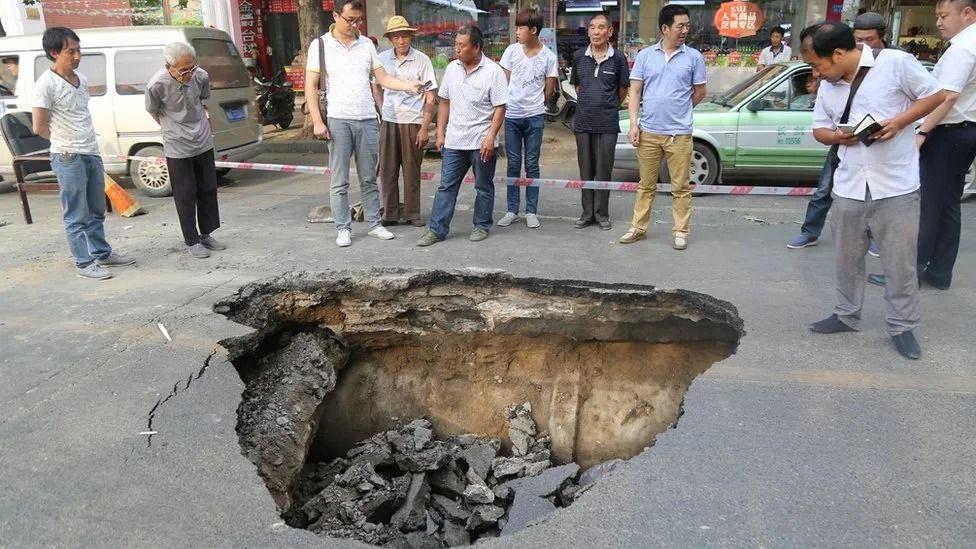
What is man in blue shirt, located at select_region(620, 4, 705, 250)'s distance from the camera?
540cm

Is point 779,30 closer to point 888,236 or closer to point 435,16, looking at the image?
point 435,16

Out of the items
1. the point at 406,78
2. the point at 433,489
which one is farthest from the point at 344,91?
the point at 433,489

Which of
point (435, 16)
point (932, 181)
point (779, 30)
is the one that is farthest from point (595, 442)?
point (435, 16)

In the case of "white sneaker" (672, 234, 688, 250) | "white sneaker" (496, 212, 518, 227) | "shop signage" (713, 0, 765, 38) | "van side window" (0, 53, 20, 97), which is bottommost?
"white sneaker" (672, 234, 688, 250)

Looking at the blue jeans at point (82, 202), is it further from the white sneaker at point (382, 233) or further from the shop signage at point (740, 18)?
the shop signage at point (740, 18)

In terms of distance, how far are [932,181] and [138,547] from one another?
503 centimetres

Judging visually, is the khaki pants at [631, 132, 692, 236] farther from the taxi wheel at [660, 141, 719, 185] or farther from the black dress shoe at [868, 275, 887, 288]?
the taxi wheel at [660, 141, 719, 185]

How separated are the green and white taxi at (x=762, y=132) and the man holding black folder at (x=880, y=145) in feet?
14.8

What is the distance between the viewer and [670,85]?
5.40m

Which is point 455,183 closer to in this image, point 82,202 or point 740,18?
point 82,202

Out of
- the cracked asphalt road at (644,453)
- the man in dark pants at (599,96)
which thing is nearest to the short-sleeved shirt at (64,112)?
the cracked asphalt road at (644,453)

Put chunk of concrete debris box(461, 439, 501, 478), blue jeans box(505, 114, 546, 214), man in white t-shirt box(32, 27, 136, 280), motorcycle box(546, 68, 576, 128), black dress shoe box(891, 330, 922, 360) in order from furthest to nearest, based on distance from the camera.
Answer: motorcycle box(546, 68, 576, 128) → blue jeans box(505, 114, 546, 214) → man in white t-shirt box(32, 27, 136, 280) → chunk of concrete debris box(461, 439, 501, 478) → black dress shoe box(891, 330, 922, 360)

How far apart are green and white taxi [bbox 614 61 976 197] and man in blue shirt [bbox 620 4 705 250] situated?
8.64 ft

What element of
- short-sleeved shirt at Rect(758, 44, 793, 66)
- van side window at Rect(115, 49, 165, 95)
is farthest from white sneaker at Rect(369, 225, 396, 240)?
short-sleeved shirt at Rect(758, 44, 793, 66)
